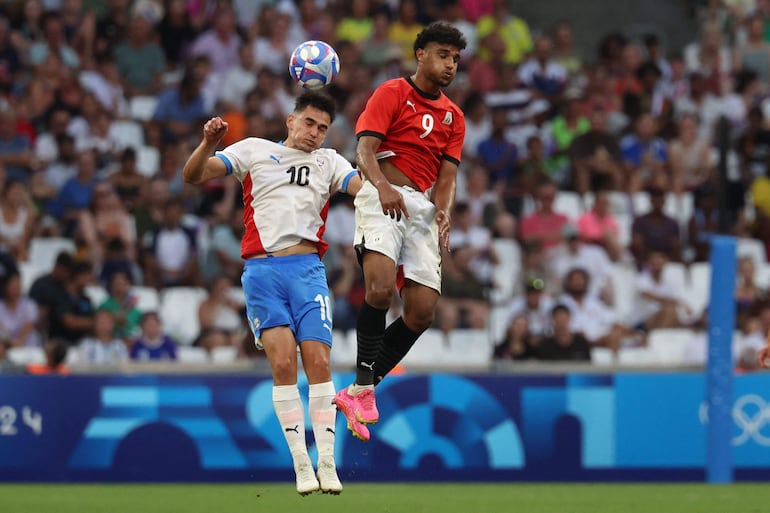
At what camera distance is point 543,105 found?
20.2 meters

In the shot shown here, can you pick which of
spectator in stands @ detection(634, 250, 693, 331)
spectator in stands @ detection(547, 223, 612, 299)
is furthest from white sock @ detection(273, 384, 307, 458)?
spectator in stands @ detection(634, 250, 693, 331)

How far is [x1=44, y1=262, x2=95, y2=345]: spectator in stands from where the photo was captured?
53.7ft

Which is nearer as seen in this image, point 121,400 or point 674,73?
point 121,400

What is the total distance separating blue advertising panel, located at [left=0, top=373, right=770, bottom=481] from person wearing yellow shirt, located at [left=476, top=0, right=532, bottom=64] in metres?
6.81

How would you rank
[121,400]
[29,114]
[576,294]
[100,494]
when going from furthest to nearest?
1. [29,114]
2. [576,294]
3. [121,400]
4. [100,494]

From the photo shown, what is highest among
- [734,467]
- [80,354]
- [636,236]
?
[636,236]

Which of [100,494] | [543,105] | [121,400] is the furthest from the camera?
[543,105]

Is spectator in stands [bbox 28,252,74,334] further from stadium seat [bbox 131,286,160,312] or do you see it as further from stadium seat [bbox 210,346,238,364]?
stadium seat [bbox 210,346,238,364]

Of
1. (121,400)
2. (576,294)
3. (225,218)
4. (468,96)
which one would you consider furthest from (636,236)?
(121,400)

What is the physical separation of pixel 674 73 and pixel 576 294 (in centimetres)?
545

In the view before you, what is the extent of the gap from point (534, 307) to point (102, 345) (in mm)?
4975

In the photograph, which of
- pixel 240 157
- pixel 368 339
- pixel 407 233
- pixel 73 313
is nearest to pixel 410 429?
pixel 73 313

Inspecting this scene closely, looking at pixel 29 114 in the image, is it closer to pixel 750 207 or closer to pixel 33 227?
pixel 33 227

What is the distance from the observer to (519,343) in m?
16.5
